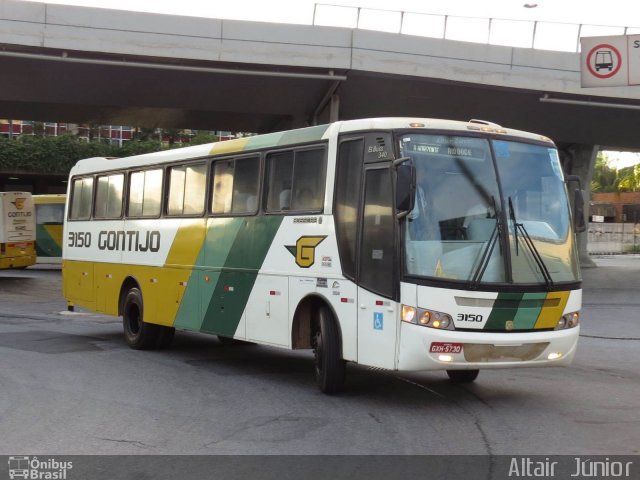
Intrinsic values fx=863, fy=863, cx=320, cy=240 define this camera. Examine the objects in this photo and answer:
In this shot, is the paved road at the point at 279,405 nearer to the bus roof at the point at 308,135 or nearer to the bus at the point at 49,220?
the bus roof at the point at 308,135

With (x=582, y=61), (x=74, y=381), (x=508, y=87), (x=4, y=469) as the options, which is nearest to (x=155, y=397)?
(x=74, y=381)

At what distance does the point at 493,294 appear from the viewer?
325 inches

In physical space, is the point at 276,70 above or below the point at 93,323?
above

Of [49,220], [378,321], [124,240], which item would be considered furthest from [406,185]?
[49,220]

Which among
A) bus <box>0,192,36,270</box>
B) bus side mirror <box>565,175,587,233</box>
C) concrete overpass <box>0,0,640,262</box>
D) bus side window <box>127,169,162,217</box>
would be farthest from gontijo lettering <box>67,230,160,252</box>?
bus <box>0,192,36,270</box>

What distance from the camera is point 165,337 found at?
13.5m

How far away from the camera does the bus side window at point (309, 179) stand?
9.55 m

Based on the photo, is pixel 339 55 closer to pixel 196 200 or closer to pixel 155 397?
pixel 196 200

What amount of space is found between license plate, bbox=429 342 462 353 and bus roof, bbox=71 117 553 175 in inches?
86.4

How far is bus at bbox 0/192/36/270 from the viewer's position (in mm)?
30156

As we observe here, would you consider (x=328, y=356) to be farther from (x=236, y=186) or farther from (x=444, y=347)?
(x=236, y=186)

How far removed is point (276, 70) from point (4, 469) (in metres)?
20.0

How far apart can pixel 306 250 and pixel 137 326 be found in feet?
16.3

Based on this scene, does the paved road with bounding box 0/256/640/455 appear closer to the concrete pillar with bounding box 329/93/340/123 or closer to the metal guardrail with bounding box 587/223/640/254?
the concrete pillar with bounding box 329/93/340/123
